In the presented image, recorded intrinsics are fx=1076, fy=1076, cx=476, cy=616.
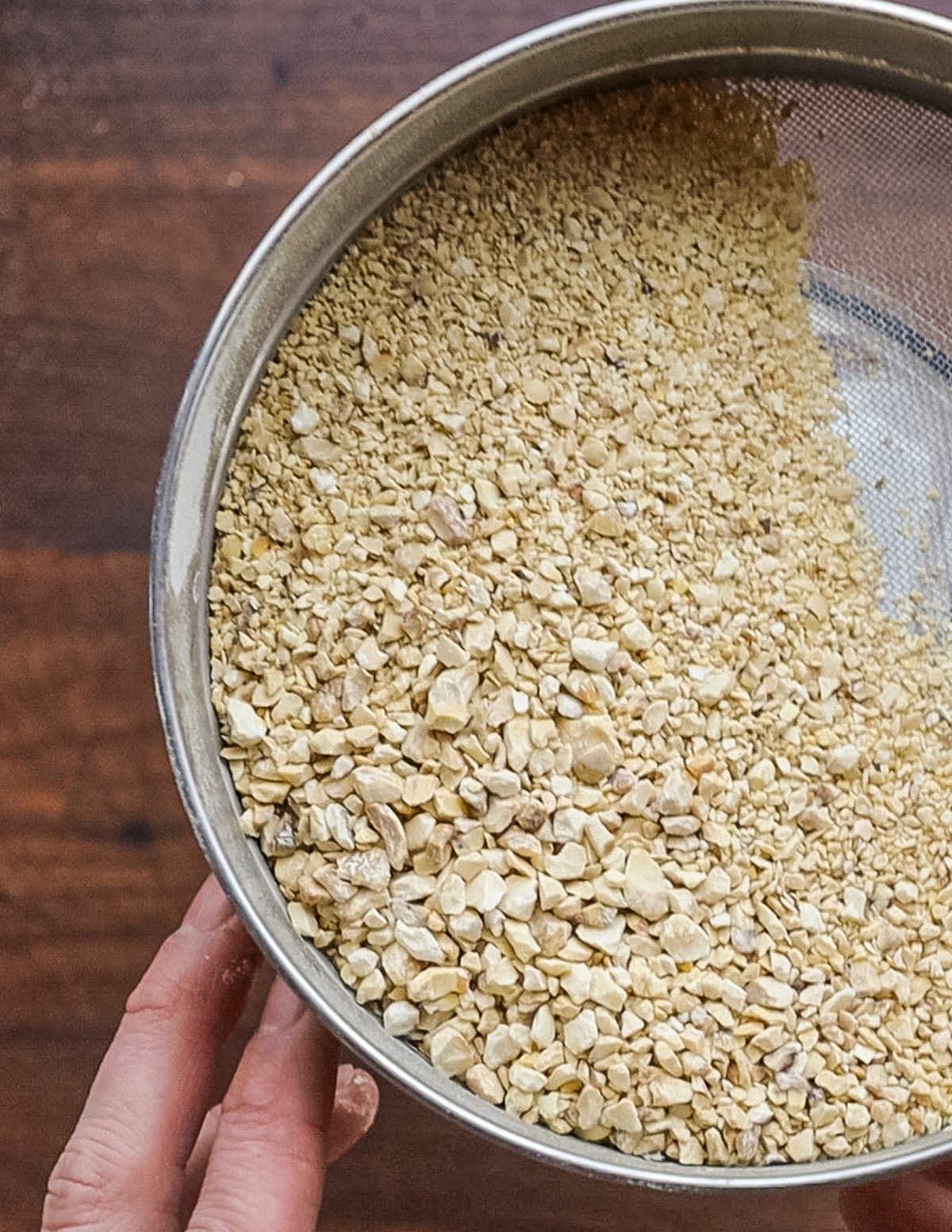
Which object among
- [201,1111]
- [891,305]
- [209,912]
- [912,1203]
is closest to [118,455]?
[209,912]

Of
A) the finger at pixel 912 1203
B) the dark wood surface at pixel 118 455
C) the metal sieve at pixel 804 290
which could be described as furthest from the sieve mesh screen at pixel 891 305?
the finger at pixel 912 1203

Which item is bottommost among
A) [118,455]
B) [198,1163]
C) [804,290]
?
[198,1163]

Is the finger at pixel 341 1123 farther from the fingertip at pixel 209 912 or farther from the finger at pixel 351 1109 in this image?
the fingertip at pixel 209 912

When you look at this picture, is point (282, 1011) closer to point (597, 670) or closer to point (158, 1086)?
point (158, 1086)

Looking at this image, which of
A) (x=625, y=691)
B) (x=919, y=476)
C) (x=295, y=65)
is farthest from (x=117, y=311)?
(x=919, y=476)

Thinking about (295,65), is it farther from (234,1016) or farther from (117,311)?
(234,1016)

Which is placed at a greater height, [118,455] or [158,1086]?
[118,455]

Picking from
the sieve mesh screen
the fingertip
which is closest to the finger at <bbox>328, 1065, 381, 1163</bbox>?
the fingertip
